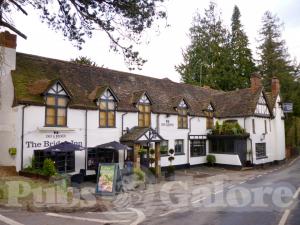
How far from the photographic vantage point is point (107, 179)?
712 inches

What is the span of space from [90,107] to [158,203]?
998 centimetres

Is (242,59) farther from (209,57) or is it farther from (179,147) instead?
(179,147)

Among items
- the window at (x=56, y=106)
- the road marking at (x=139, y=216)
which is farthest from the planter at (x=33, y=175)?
the road marking at (x=139, y=216)

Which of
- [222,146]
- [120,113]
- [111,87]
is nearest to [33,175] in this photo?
[120,113]

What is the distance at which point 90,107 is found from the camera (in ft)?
76.8

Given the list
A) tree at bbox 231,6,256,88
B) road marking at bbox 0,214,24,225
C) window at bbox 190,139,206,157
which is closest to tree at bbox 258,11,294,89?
tree at bbox 231,6,256,88

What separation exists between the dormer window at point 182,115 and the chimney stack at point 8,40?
50.4 ft

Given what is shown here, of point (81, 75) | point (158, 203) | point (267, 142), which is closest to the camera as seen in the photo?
point (158, 203)

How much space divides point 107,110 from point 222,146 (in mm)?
14384

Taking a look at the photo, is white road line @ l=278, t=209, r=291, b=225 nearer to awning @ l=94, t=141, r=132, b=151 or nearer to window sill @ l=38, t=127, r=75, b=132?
awning @ l=94, t=141, r=132, b=151

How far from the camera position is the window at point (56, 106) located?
2130 cm

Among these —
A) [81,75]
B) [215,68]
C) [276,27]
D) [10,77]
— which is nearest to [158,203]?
[10,77]

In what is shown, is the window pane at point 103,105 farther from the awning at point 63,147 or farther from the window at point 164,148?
the window at point 164,148

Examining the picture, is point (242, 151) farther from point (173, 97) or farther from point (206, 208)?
point (206, 208)
